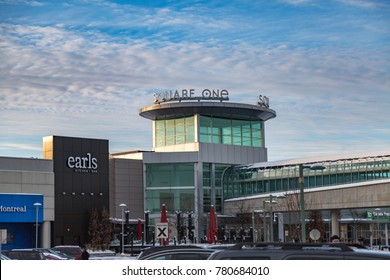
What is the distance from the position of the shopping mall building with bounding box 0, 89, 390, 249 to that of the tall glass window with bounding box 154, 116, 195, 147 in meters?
0.12

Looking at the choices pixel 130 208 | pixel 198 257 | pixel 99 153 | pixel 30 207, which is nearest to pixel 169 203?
pixel 130 208

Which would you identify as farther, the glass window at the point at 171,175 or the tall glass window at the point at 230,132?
the tall glass window at the point at 230,132

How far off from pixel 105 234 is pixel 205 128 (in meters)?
19.8

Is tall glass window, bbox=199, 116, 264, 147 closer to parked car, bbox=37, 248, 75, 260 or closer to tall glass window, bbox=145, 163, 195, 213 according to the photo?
tall glass window, bbox=145, 163, 195, 213

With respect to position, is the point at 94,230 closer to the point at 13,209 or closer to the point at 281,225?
the point at 13,209

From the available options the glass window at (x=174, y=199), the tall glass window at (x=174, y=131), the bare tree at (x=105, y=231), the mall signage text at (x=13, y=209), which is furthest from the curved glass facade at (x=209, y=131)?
the mall signage text at (x=13, y=209)

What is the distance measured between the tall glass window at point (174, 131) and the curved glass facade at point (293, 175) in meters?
5.66

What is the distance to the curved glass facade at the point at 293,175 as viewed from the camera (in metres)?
73.8

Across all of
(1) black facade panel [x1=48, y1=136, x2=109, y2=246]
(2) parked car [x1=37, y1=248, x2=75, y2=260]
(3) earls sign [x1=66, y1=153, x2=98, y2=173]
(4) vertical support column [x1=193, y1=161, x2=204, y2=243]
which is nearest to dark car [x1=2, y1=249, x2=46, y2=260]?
(2) parked car [x1=37, y1=248, x2=75, y2=260]

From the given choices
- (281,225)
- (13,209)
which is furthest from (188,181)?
(13,209)

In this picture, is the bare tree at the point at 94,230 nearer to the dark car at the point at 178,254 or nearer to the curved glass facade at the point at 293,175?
the curved glass facade at the point at 293,175

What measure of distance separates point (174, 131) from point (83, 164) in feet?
52.1

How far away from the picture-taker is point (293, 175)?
81.4m

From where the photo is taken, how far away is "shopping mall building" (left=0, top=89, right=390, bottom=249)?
73250mm
